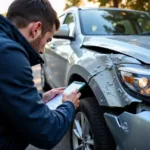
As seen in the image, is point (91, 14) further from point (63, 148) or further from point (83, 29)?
Result: point (63, 148)

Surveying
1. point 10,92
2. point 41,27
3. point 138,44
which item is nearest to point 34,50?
point 41,27

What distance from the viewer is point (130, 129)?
211 centimetres

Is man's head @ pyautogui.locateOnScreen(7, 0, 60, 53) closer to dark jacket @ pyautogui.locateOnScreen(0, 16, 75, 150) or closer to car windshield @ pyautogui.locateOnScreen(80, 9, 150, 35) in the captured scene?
dark jacket @ pyautogui.locateOnScreen(0, 16, 75, 150)

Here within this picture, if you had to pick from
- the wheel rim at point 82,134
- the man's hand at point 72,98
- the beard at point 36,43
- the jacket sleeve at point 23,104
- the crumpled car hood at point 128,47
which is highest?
the beard at point 36,43

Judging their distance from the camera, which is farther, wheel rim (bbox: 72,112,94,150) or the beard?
wheel rim (bbox: 72,112,94,150)

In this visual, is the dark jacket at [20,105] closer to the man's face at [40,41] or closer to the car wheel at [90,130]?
the man's face at [40,41]

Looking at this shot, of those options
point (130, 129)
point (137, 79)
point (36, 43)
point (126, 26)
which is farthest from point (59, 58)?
point (36, 43)

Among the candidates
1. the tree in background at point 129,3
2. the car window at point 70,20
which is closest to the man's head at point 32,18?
the car window at point 70,20

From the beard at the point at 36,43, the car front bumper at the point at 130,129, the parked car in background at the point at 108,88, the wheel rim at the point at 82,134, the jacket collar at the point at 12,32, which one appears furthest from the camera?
the wheel rim at the point at 82,134

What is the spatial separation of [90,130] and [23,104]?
1.58 m

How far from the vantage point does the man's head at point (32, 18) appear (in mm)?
1352

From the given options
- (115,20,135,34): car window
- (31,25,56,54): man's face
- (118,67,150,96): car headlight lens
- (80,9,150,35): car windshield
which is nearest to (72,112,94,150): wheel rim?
(118,67,150,96): car headlight lens

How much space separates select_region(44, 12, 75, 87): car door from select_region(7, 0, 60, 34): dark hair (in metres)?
2.19

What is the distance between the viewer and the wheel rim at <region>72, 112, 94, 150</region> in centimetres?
273
